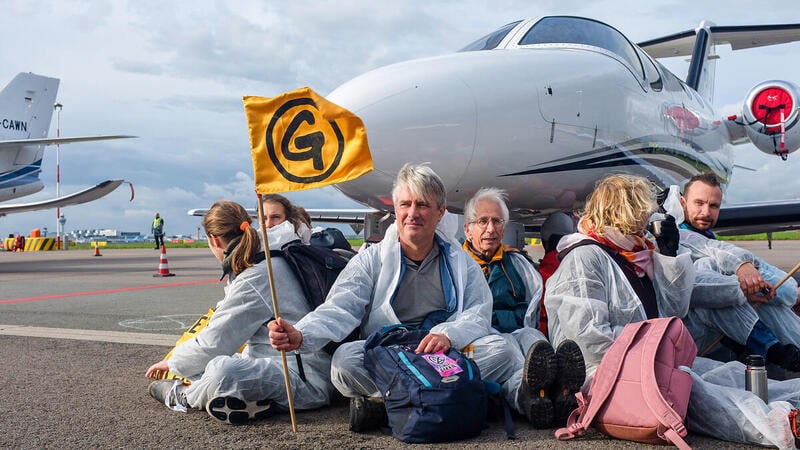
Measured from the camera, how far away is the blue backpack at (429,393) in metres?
2.84

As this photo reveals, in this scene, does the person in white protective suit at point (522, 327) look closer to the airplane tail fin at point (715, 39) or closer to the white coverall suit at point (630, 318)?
the white coverall suit at point (630, 318)

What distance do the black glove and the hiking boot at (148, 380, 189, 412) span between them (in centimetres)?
239

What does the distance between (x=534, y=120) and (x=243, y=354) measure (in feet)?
11.7

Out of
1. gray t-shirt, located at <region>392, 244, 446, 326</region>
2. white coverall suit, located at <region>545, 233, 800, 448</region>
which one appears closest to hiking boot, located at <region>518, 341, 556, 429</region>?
white coverall suit, located at <region>545, 233, 800, 448</region>

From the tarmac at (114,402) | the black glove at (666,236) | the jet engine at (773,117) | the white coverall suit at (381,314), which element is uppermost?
the jet engine at (773,117)

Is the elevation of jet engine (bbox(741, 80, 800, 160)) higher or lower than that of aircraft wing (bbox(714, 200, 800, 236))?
higher

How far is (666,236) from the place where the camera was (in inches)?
131

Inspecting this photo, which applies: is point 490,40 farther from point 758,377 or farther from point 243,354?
point 758,377

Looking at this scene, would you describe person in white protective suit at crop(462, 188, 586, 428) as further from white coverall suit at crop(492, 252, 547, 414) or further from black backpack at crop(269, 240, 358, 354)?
black backpack at crop(269, 240, 358, 354)

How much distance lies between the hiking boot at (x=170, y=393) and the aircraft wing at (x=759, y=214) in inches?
327

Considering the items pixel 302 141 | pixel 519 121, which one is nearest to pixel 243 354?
pixel 302 141

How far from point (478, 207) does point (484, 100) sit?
1826 millimetres

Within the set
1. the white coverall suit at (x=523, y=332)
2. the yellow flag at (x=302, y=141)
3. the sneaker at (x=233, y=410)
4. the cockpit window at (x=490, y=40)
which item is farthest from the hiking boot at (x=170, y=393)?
the cockpit window at (x=490, y=40)

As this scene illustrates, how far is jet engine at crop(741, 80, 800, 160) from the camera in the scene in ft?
35.9
